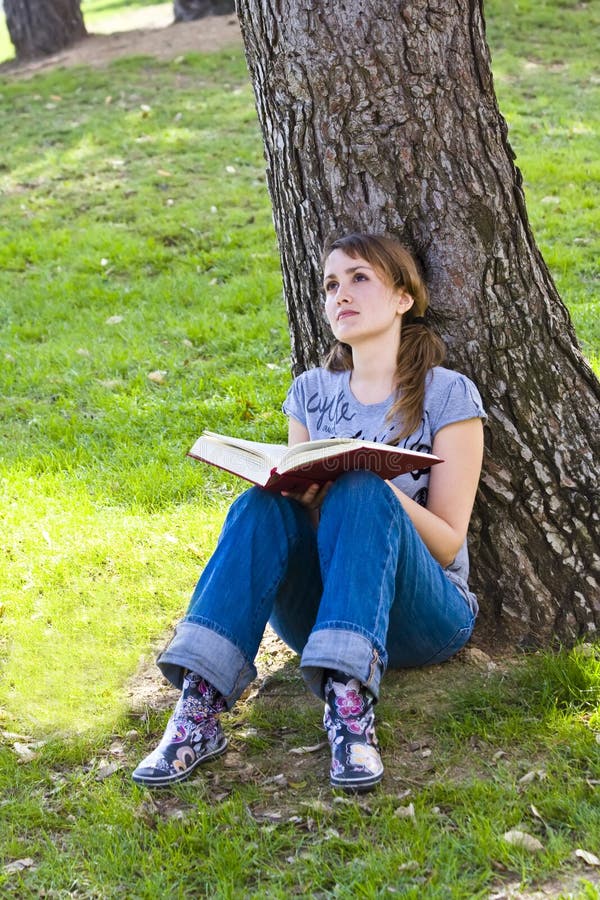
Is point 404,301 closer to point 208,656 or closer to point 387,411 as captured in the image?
point 387,411

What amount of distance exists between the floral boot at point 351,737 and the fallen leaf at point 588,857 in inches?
22.5

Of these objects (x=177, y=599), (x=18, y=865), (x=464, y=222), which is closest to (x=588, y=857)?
(x=18, y=865)

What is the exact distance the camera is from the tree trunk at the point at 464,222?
3.31 m

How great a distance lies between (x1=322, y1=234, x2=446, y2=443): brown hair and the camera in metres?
3.27

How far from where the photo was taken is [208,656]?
3.03 meters

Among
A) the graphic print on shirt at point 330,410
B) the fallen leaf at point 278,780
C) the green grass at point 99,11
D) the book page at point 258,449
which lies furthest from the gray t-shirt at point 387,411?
the green grass at point 99,11

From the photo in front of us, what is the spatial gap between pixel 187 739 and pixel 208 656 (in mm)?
261

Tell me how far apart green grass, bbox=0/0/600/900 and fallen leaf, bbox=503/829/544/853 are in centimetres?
3

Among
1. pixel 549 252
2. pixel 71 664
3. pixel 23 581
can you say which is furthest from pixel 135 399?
pixel 549 252

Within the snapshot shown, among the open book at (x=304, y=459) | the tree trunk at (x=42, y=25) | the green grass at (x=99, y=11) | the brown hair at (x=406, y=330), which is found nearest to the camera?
the open book at (x=304, y=459)

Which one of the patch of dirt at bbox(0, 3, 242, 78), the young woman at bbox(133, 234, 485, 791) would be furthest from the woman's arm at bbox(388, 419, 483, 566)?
the patch of dirt at bbox(0, 3, 242, 78)

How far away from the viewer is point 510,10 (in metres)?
14.0

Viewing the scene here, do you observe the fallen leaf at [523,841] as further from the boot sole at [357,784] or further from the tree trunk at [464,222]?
the tree trunk at [464,222]

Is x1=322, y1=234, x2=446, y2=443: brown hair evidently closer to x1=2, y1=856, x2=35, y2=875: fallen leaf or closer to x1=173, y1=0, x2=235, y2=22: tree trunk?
x1=2, y1=856, x2=35, y2=875: fallen leaf
